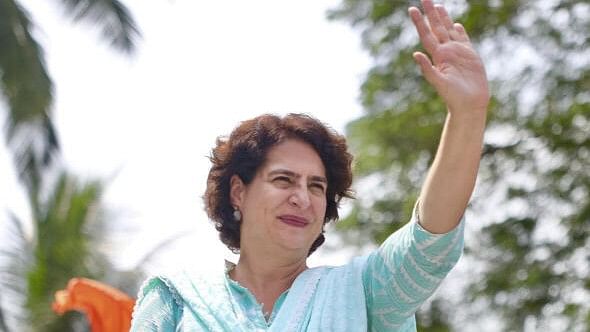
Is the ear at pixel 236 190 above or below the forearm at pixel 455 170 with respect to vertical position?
below

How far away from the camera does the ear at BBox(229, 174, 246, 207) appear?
148 inches

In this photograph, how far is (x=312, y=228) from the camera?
11.4ft

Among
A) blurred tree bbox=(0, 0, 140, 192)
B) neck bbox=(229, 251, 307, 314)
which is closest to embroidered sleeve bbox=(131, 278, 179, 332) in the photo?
neck bbox=(229, 251, 307, 314)

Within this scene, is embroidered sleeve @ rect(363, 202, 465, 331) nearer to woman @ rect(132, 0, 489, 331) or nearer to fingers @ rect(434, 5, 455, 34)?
woman @ rect(132, 0, 489, 331)

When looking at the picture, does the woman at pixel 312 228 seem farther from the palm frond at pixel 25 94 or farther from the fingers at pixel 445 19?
the palm frond at pixel 25 94

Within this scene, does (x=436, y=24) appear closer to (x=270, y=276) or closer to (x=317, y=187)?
(x=317, y=187)

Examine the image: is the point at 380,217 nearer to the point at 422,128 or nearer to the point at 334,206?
the point at 422,128

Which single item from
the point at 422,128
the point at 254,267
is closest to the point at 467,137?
the point at 254,267

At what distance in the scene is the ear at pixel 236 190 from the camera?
376 centimetres

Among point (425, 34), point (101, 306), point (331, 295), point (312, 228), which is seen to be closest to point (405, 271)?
point (331, 295)

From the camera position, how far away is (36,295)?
A: 1409 cm

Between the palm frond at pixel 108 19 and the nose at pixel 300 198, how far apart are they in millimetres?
8157

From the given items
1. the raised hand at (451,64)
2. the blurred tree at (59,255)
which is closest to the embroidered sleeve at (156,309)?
the raised hand at (451,64)

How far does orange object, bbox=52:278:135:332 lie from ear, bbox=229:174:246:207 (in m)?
1.68
